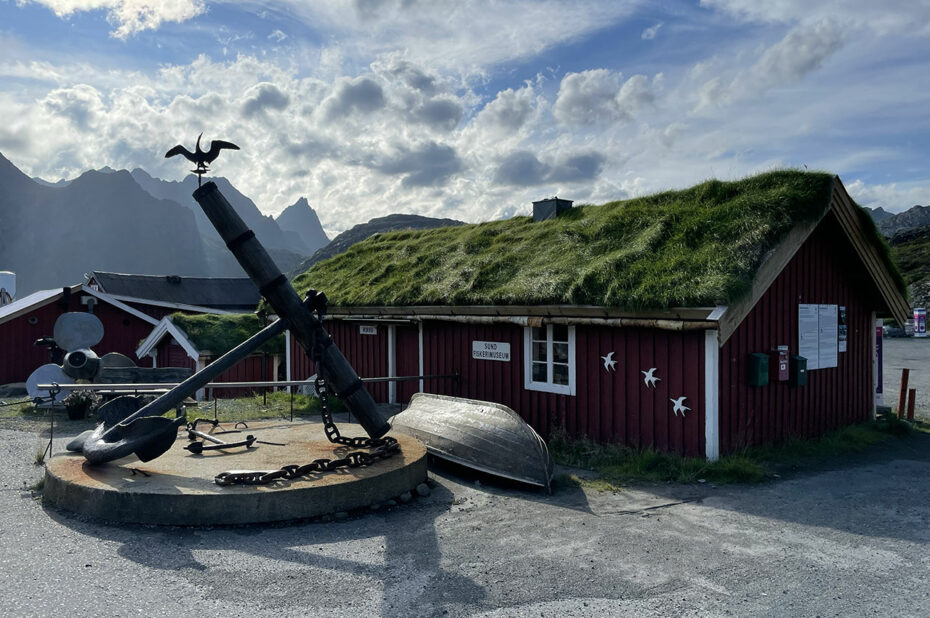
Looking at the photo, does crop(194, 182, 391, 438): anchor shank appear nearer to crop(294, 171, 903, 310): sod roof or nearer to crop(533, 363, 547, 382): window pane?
crop(294, 171, 903, 310): sod roof

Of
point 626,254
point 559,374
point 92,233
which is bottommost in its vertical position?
point 559,374

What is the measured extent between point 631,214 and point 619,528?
23.0 ft

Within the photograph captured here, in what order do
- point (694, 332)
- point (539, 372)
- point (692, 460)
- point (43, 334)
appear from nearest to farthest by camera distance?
point (692, 460) → point (694, 332) → point (539, 372) → point (43, 334)

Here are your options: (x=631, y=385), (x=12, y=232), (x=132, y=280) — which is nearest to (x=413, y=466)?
(x=631, y=385)

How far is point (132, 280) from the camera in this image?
109ft

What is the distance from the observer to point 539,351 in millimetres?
11281

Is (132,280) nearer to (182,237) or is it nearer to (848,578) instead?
(848,578)

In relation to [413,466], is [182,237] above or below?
above

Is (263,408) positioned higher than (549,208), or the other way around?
(549,208)

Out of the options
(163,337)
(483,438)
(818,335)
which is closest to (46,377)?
(163,337)

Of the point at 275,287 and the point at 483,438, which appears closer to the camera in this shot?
the point at 275,287

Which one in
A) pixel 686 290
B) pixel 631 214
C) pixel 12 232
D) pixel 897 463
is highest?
pixel 12 232

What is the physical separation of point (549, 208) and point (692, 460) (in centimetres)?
749

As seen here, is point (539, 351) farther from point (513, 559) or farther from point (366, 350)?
point (513, 559)
